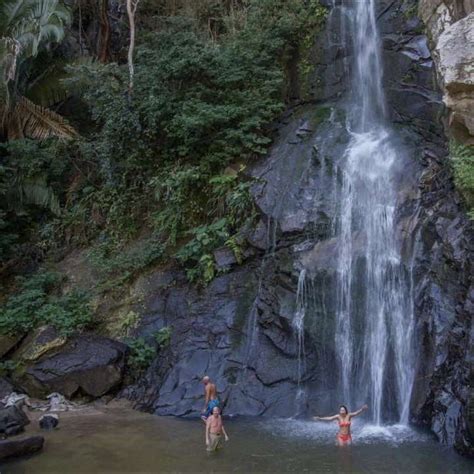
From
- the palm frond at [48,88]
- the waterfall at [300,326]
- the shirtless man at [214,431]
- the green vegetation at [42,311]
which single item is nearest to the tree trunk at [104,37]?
the palm frond at [48,88]

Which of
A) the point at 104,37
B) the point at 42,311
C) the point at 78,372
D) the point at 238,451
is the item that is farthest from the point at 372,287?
the point at 104,37

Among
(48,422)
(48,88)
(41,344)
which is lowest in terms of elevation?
(48,422)

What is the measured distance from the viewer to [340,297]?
11.6 metres

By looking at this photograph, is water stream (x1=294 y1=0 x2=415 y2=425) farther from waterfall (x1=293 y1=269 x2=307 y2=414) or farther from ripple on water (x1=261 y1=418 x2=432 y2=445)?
ripple on water (x1=261 y1=418 x2=432 y2=445)

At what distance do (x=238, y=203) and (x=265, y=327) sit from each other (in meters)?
3.15

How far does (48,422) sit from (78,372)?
1.78m

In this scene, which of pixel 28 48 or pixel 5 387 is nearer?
pixel 5 387

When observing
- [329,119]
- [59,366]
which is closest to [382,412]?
[59,366]

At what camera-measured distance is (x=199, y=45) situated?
1572cm

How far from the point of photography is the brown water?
810 cm

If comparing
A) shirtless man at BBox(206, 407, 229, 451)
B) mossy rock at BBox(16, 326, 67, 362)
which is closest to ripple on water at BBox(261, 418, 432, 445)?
shirtless man at BBox(206, 407, 229, 451)

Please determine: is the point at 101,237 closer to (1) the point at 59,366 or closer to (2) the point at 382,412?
(1) the point at 59,366

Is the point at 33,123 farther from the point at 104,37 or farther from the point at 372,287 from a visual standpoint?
the point at 372,287

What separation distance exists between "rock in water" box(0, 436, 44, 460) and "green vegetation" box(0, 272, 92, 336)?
394 centimetres
